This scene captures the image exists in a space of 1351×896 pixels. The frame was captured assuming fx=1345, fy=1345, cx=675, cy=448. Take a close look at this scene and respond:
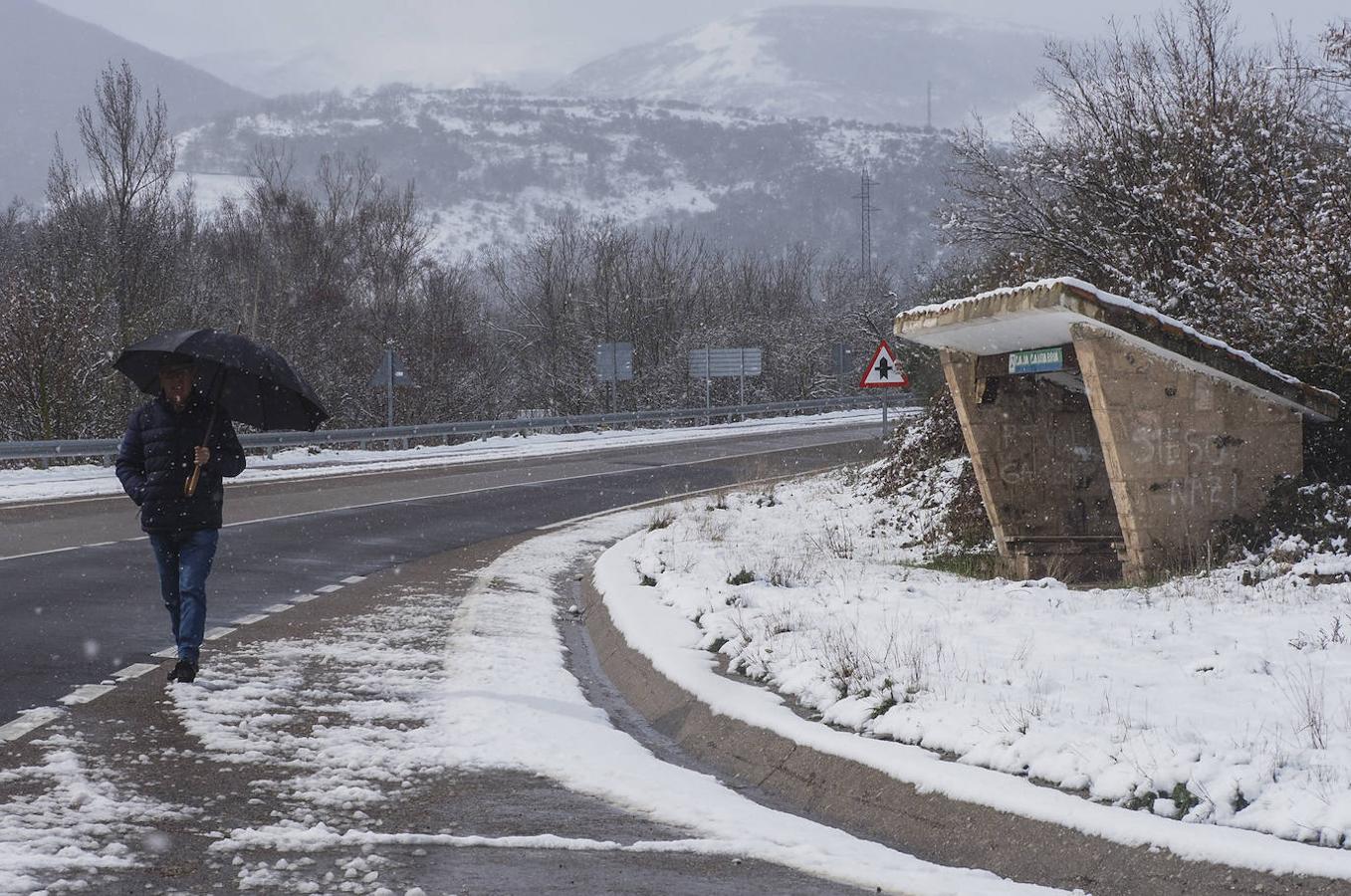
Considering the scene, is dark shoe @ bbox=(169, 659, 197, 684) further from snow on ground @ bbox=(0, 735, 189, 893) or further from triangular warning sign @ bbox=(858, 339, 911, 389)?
triangular warning sign @ bbox=(858, 339, 911, 389)

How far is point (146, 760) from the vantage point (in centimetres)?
650

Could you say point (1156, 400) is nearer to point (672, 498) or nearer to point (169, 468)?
point (169, 468)

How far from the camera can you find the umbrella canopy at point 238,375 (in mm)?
8484

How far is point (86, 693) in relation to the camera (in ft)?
26.7

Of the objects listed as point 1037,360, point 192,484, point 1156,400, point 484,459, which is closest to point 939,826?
point 192,484

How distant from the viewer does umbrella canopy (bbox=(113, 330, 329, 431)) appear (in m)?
8.48

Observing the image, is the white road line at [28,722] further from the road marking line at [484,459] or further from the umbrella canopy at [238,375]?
the road marking line at [484,459]

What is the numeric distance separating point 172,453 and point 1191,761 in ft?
20.2

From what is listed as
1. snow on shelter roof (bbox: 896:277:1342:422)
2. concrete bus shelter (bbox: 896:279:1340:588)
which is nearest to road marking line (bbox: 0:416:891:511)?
snow on shelter roof (bbox: 896:277:1342:422)

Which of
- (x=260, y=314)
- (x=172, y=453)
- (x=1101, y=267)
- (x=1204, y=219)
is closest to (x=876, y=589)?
(x=172, y=453)

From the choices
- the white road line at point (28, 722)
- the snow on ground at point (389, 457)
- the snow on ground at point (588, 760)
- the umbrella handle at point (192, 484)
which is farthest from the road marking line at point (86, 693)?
the snow on ground at point (389, 457)

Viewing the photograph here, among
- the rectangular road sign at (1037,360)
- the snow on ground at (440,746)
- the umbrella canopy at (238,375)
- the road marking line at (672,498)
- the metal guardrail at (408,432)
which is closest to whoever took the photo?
the snow on ground at (440,746)

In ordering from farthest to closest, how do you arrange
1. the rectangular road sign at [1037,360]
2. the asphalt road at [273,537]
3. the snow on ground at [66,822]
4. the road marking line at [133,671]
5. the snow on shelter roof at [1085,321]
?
the rectangular road sign at [1037,360] → the snow on shelter roof at [1085,321] → the asphalt road at [273,537] → the road marking line at [133,671] → the snow on ground at [66,822]

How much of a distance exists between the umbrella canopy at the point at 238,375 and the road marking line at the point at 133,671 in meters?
1.77
